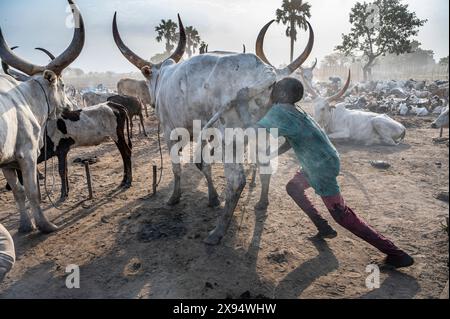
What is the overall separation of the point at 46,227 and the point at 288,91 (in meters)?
3.49

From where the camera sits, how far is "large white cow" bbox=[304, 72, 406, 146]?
8.47 m

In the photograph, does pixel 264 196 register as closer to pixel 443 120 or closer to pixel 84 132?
pixel 443 120

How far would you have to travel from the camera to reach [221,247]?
3.78 m

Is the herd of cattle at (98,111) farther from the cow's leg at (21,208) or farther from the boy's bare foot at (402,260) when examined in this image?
the boy's bare foot at (402,260)

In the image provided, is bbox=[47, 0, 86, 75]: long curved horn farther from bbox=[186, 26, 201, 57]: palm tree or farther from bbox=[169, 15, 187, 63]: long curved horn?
bbox=[186, 26, 201, 57]: palm tree

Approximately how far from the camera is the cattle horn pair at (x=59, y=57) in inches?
153

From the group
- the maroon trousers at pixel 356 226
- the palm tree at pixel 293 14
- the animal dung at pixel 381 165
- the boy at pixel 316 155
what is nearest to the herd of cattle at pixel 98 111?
the boy at pixel 316 155

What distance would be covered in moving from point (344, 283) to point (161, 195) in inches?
130

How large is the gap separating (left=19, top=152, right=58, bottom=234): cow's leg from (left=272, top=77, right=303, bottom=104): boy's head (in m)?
2.96

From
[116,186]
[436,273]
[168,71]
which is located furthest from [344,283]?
[116,186]

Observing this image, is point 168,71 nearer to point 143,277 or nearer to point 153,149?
point 143,277

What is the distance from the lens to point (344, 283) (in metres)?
3.13

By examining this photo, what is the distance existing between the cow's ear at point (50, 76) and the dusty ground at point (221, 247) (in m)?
1.96

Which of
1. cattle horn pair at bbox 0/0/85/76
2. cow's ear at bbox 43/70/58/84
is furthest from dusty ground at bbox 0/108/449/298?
cattle horn pair at bbox 0/0/85/76
